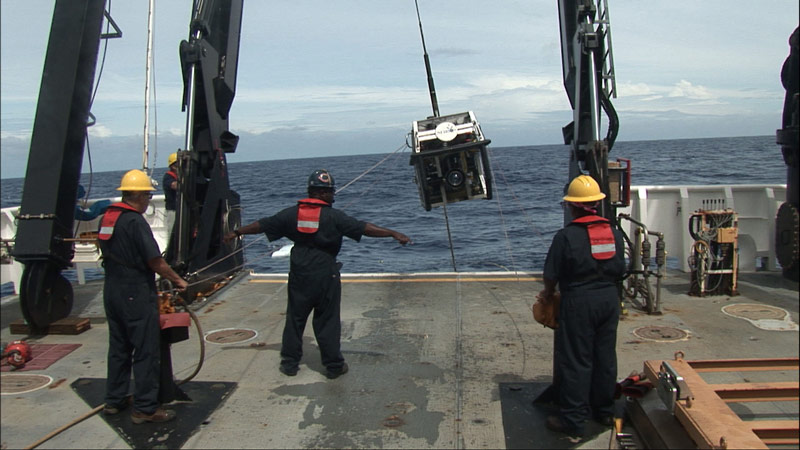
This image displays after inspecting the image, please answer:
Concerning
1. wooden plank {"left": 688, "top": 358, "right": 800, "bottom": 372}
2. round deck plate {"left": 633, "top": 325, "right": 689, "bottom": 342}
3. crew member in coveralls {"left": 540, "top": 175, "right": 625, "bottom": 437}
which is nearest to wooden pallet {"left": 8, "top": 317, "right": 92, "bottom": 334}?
crew member in coveralls {"left": 540, "top": 175, "right": 625, "bottom": 437}

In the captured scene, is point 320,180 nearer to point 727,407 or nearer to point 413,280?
point 727,407

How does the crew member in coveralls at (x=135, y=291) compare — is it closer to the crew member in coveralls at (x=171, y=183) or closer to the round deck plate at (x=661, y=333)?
the crew member in coveralls at (x=171, y=183)

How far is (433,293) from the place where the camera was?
867 cm

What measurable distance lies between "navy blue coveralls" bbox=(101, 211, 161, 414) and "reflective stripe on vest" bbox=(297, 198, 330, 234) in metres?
1.28

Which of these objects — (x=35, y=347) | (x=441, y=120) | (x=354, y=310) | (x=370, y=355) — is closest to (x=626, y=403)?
(x=370, y=355)

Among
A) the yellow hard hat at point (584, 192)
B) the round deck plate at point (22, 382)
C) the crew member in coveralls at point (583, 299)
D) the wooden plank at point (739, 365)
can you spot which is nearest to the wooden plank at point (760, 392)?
the wooden plank at point (739, 365)

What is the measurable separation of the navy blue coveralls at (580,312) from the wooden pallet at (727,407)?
49cm

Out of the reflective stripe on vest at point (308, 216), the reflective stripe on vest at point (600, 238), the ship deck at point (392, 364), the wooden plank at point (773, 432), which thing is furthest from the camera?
the reflective stripe on vest at point (308, 216)

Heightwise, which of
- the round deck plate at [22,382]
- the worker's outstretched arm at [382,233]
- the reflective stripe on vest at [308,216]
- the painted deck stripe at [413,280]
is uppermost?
the reflective stripe on vest at [308,216]

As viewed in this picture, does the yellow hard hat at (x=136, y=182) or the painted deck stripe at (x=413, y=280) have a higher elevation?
the yellow hard hat at (x=136, y=182)

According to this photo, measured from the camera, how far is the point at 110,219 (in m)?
4.70

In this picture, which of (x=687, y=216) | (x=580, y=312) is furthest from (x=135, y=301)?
(x=687, y=216)

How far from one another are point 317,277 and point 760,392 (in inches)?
137

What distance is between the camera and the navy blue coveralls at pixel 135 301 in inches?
184
